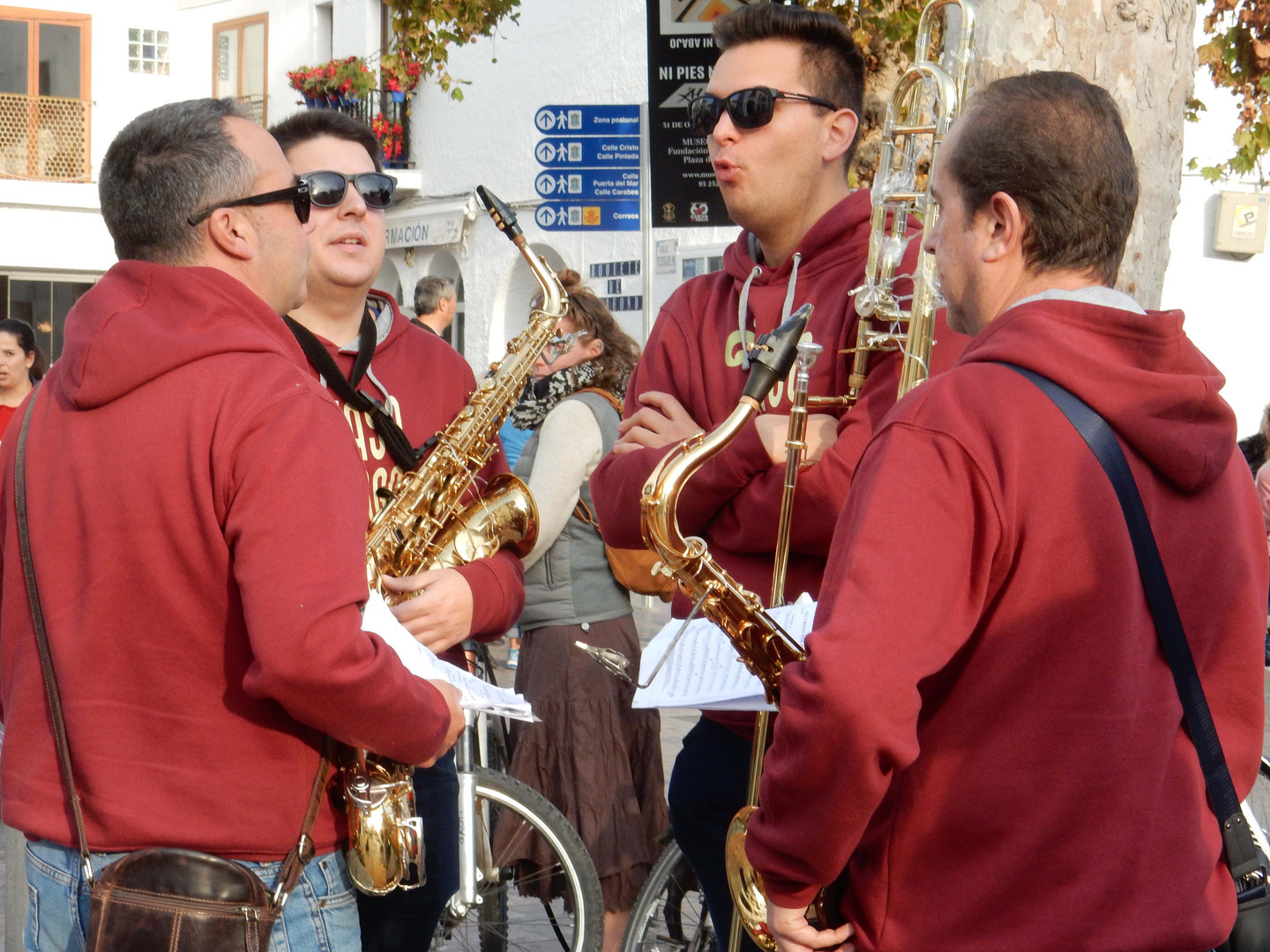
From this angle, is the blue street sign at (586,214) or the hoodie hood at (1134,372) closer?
the hoodie hood at (1134,372)

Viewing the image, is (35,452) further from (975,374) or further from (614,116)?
(614,116)

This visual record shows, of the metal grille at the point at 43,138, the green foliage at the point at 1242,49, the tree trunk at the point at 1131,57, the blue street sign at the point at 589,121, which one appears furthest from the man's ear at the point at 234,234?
the metal grille at the point at 43,138

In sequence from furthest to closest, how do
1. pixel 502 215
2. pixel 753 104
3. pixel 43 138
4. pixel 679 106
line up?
1. pixel 43 138
2. pixel 679 106
3. pixel 502 215
4. pixel 753 104

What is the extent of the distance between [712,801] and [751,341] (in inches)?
36.1

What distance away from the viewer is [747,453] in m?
2.75

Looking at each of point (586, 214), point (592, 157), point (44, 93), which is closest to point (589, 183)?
point (592, 157)

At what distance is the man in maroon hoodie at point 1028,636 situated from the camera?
1838 mm

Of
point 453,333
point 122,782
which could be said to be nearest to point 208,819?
point 122,782

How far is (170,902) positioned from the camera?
2205mm

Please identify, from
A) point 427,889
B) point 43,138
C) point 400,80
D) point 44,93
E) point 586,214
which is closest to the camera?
point 427,889

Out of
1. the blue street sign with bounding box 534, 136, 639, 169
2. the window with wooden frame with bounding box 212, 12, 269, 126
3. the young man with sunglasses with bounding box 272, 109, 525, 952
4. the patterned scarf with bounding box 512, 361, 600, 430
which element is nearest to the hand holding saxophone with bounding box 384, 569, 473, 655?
the young man with sunglasses with bounding box 272, 109, 525, 952

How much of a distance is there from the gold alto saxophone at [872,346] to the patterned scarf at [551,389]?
235 cm

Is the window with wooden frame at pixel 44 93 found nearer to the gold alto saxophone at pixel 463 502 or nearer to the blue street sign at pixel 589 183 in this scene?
the blue street sign at pixel 589 183

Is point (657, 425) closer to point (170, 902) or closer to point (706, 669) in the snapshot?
point (706, 669)
